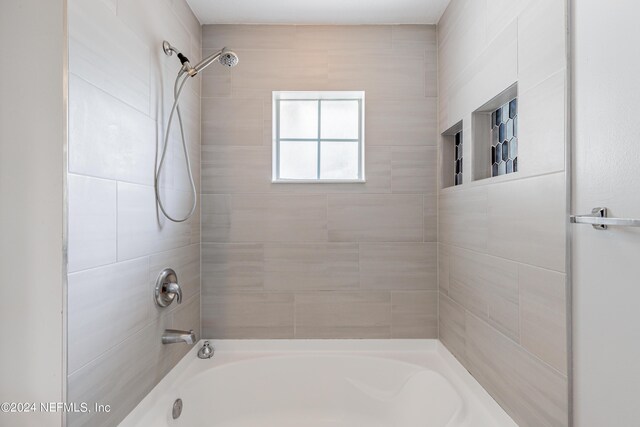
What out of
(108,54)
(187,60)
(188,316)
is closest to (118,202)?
(108,54)

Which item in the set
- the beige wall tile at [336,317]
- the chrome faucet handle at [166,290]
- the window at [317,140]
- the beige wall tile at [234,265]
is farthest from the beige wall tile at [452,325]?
the chrome faucet handle at [166,290]

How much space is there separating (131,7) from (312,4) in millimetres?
941

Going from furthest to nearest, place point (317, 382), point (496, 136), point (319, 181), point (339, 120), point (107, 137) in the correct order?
point (339, 120)
point (319, 181)
point (317, 382)
point (496, 136)
point (107, 137)

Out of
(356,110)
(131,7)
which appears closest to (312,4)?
(356,110)

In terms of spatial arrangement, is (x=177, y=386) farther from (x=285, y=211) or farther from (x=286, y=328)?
(x=285, y=211)

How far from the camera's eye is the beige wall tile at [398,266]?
2.15 meters

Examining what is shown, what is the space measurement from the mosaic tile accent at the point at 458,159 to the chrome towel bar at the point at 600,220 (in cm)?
109

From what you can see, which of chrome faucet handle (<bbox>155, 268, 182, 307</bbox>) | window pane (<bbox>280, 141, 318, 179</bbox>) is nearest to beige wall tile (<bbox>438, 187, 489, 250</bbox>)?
window pane (<bbox>280, 141, 318, 179</bbox>)

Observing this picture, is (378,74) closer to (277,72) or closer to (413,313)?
(277,72)

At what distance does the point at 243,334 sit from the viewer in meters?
2.15

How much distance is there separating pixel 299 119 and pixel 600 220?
5.84ft

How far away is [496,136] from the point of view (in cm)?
159

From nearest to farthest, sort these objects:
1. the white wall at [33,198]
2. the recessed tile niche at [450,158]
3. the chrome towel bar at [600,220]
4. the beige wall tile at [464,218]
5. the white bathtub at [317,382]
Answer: the chrome towel bar at [600,220]
the white wall at [33,198]
the beige wall tile at [464,218]
the white bathtub at [317,382]
the recessed tile niche at [450,158]

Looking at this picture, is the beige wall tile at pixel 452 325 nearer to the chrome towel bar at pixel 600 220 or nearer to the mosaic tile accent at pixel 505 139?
the mosaic tile accent at pixel 505 139
